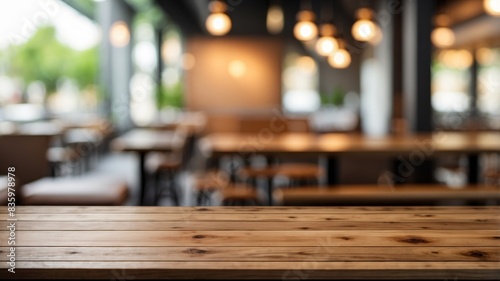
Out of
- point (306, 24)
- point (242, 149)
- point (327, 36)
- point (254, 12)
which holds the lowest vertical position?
point (242, 149)

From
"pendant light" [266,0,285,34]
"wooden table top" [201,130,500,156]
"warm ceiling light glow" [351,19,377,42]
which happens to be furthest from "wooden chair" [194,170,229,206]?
"pendant light" [266,0,285,34]

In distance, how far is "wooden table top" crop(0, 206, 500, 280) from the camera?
51.1 inches

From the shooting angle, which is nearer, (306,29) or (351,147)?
(351,147)

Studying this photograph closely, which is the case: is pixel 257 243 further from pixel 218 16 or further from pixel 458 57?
pixel 458 57

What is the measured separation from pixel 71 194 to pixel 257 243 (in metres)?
2.71

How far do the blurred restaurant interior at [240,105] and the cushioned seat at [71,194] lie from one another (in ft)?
0.04

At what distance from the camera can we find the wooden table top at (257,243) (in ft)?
4.26

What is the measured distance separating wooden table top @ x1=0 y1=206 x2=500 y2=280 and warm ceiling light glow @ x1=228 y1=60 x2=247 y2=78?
1125cm

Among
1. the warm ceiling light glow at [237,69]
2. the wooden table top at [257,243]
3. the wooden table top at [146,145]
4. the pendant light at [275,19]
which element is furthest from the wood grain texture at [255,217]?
the pendant light at [275,19]

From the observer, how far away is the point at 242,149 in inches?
188

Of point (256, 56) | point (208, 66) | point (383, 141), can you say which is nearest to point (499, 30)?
point (256, 56)

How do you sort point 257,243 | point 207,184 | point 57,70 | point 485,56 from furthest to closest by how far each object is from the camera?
point 485,56 → point 57,70 → point 207,184 → point 257,243

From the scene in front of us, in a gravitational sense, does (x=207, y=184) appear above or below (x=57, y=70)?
below

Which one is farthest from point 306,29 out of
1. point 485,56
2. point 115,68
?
point 485,56
